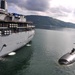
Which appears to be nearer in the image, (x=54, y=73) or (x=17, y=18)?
(x=54, y=73)

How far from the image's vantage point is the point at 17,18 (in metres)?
70.8

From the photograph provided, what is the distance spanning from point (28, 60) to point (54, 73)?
1492cm

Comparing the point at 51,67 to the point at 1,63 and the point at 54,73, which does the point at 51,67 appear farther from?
the point at 1,63

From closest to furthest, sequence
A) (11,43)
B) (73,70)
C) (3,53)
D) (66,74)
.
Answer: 1. (66,74)
2. (73,70)
3. (3,53)
4. (11,43)

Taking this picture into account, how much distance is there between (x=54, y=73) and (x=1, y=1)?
152 ft

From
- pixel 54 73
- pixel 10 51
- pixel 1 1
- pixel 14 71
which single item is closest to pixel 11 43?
pixel 10 51

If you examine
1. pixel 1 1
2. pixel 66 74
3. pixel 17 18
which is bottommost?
pixel 66 74

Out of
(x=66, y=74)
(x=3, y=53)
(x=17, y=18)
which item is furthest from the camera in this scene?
(x=17, y=18)

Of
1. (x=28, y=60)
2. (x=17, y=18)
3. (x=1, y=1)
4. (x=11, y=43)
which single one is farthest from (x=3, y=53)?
(x=1, y=1)

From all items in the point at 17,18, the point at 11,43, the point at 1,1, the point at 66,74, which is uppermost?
the point at 1,1

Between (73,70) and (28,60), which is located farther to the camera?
(28,60)

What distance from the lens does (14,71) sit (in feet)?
144

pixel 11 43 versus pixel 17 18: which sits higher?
pixel 17 18

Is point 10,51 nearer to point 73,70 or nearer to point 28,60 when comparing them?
point 28,60
